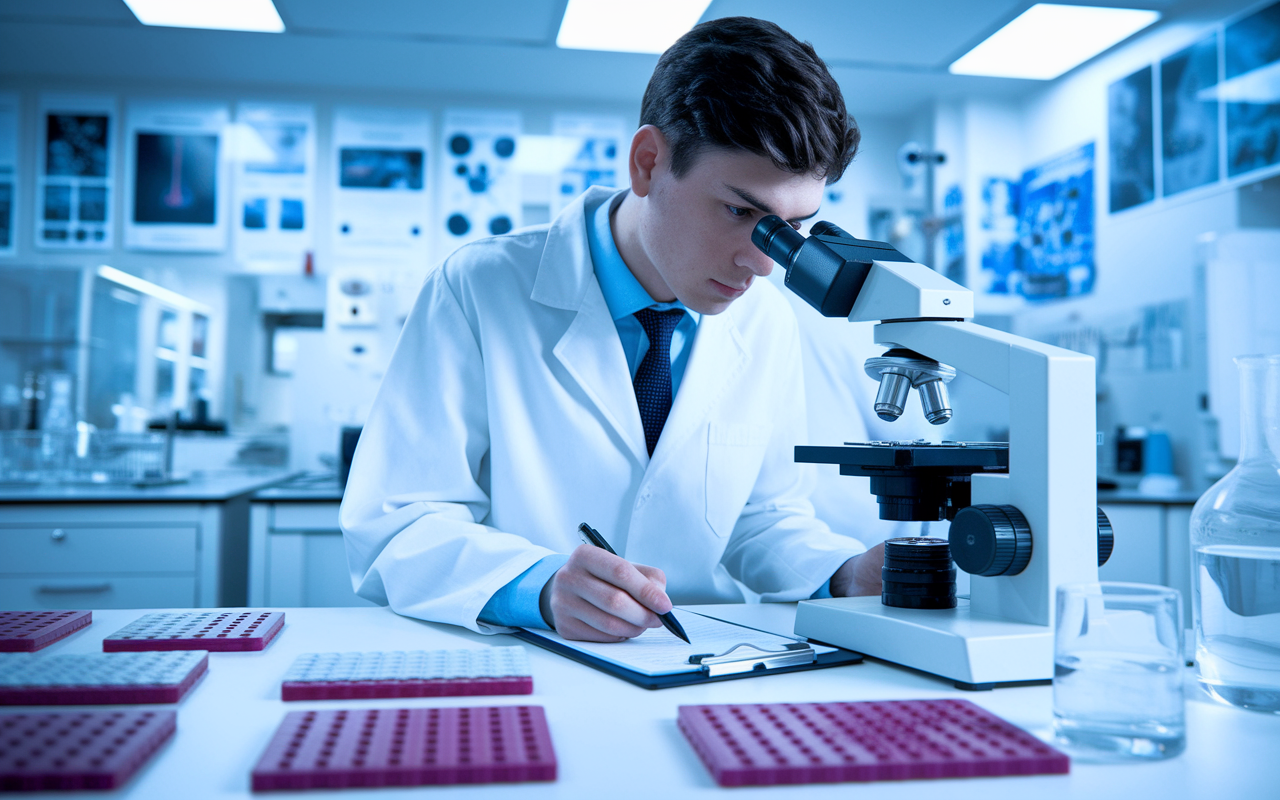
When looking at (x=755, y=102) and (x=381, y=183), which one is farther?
(x=381, y=183)

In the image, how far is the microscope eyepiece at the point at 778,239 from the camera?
0.95 meters

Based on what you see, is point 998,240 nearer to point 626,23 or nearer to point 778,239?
point 626,23

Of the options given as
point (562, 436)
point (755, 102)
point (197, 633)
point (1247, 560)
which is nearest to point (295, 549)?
point (562, 436)

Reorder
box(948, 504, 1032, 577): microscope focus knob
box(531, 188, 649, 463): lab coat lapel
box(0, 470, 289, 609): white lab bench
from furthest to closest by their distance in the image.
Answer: box(0, 470, 289, 609): white lab bench
box(531, 188, 649, 463): lab coat lapel
box(948, 504, 1032, 577): microscope focus knob

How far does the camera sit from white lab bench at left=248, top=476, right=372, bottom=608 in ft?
8.71

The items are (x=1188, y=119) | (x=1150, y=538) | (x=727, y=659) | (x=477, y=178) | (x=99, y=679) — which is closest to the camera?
(x=99, y=679)

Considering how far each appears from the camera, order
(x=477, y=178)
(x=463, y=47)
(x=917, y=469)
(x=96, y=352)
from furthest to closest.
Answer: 1. (x=477, y=178)
2. (x=96, y=352)
3. (x=463, y=47)
4. (x=917, y=469)

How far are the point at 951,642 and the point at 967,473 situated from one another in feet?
0.69

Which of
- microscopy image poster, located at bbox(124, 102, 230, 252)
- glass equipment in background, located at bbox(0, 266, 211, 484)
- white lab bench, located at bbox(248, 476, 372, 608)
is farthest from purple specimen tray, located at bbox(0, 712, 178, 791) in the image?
microscopy image poster, located at bbox(124, 102, 230, 252)

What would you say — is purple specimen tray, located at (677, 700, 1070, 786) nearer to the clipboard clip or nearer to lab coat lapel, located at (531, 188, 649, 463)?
the clipboard clip

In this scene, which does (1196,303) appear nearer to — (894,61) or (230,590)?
(894,61)

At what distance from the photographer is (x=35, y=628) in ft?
2.86

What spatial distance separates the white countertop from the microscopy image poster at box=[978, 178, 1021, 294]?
11.8 feet

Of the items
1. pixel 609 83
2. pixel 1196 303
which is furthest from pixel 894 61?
pixel 1196 303
